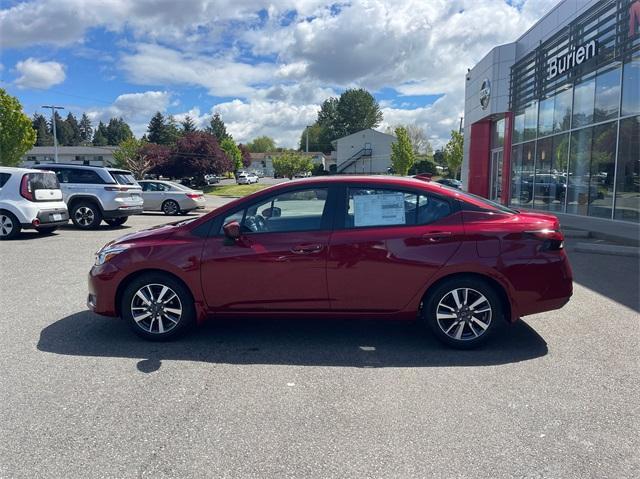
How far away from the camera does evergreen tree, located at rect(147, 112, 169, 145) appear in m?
90.8

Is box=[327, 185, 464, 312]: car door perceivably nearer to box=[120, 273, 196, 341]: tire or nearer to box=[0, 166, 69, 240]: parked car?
box=[120, 273, 196, 341]: tire

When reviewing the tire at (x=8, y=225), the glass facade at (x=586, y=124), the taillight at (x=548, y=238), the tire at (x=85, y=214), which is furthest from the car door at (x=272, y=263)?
the glass facade at (x=586, y=124)

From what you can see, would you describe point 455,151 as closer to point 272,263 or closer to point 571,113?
point 571,113

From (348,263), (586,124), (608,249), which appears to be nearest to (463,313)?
(348,263)

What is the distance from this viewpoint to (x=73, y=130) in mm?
133500

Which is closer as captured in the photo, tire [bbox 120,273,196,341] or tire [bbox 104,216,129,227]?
tire [bbox 120,273,196,341]

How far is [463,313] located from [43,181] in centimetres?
1065

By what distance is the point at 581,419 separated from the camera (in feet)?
10.8

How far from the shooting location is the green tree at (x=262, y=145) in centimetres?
14623

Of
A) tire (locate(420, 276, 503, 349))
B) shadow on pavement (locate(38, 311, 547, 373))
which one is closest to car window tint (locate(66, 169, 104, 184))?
shadow on pavement (locate(38, 311, 547, 373))

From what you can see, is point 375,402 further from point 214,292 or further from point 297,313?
point 214,292

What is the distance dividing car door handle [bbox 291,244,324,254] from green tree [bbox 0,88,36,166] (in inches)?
1459

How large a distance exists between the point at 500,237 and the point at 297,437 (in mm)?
2591

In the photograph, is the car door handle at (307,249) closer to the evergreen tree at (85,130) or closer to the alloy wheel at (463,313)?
the alloy wheel at (463,313)
